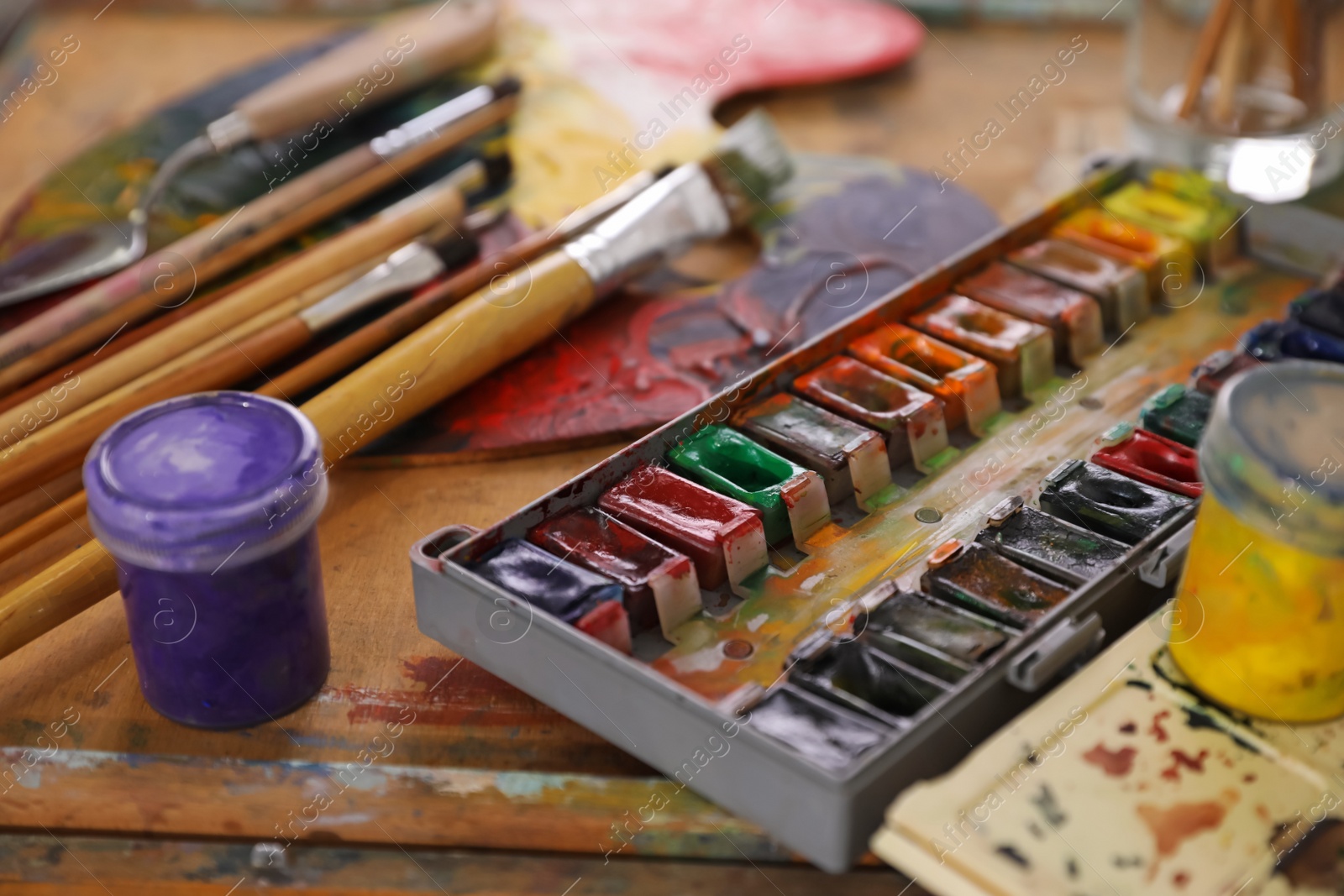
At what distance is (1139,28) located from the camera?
1268 mm

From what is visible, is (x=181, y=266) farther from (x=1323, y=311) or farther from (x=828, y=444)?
(x=1323, y=311)

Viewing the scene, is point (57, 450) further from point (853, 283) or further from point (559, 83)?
point (559, 83)

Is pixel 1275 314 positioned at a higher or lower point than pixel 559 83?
lower

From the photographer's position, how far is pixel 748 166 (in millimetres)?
1151

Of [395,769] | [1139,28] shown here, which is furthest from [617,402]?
[1139,28]

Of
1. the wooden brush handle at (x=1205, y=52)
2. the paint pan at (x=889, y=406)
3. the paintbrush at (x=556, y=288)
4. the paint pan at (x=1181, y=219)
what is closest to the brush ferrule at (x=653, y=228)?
the paintbrush at (x=556, y=288)

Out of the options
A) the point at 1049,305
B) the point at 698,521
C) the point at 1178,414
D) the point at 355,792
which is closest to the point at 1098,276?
the point at 1049,305

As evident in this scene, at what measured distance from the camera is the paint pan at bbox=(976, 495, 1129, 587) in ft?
2.43

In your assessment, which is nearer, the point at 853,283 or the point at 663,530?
the point at 663,530

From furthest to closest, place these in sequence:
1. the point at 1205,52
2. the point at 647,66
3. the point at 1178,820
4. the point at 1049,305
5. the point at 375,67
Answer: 1. the point at 647,66
2. the point at 375,67
3. the point at 1205,52
4. the point at 1049,305
5. the point at 1178,820

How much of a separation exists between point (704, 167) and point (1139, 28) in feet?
1.45

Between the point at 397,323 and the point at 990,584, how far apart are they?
1.45ft

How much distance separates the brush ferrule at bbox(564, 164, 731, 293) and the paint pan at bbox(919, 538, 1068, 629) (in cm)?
37

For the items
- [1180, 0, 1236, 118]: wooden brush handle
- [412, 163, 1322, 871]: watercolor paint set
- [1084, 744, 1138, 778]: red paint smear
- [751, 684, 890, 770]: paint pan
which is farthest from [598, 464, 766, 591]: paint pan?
[1180, 0, 1236, 118]: wooden brush handle
